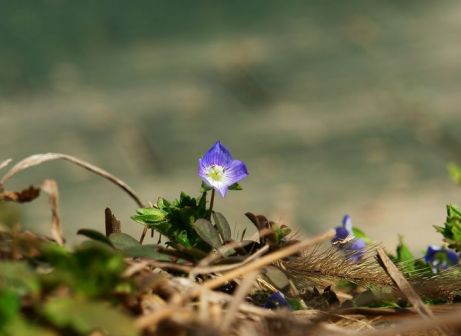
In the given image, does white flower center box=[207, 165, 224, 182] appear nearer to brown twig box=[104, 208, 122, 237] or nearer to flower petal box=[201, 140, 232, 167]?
flower petal box=[201, 140, 232, 167]

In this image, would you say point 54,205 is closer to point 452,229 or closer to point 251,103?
point 452,229

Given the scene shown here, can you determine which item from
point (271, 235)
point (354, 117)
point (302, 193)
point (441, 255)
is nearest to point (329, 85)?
point (354, 117)

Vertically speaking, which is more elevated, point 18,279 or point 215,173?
point 215,173

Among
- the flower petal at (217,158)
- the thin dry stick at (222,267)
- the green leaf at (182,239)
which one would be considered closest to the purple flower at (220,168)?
A: the flower petal at (217,158)

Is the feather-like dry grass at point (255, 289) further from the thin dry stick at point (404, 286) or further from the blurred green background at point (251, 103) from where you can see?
A: the blurred green background at point (251, 103)

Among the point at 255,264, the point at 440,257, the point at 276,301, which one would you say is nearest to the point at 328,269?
the point at 276,301

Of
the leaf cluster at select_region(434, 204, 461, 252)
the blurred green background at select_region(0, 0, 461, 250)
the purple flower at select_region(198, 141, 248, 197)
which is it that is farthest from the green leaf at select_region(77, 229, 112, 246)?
the blurred green background at select_region(0, 0, 461, 250)
